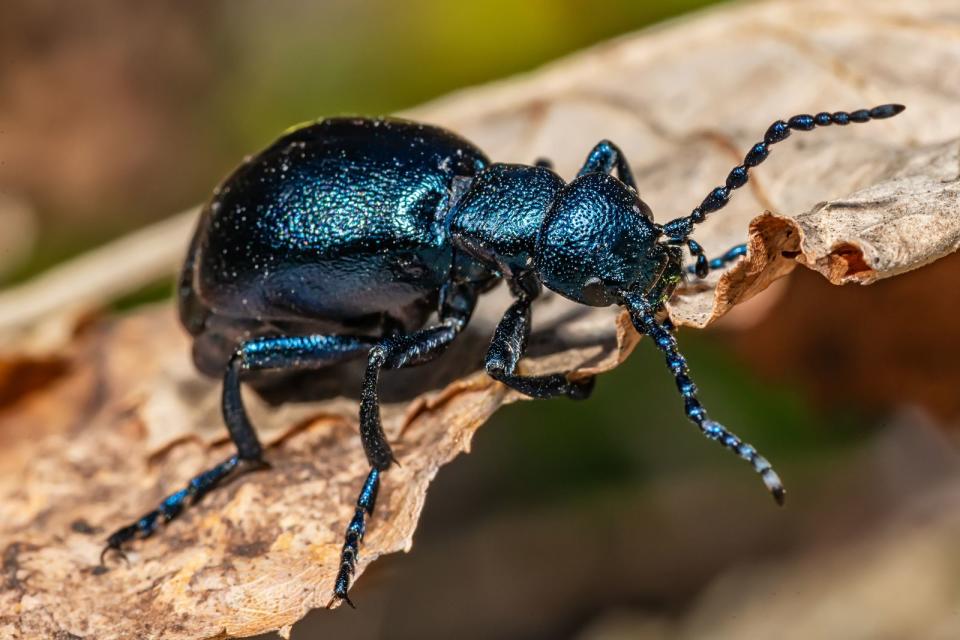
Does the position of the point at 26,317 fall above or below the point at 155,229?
below

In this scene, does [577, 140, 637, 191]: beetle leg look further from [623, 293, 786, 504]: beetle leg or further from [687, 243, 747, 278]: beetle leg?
[623, 293, 786, 504]: beetle leg

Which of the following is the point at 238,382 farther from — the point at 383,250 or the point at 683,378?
the point at 683,378

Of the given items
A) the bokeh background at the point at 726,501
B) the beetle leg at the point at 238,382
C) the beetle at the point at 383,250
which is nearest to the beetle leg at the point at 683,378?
the beetle at the point at 383,250

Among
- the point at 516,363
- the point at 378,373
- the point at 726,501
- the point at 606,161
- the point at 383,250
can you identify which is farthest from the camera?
the point at 726,501

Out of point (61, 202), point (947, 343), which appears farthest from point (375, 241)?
point (61, 202)

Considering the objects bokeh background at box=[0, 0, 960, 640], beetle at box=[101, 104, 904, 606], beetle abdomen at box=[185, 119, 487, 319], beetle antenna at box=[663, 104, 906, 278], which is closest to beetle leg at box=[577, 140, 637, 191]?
beetle at box=[101, 104, 904, 606]

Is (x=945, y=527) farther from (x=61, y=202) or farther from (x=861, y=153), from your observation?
(x=61, y=202)

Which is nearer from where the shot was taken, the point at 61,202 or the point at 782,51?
the point at 782,51

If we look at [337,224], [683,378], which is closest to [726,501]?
[683,378]
